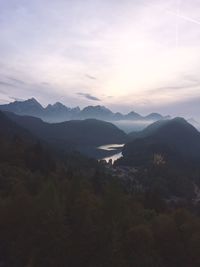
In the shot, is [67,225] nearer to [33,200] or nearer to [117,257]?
[33,200]

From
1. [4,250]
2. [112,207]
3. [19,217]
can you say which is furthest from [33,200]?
[112,207]

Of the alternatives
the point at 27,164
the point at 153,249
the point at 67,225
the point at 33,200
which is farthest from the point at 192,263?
the point at 27,164

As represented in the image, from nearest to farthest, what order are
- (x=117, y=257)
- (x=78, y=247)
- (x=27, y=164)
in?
(x=117, y=257) → (x=78, y=247) → (x=27, y=164)

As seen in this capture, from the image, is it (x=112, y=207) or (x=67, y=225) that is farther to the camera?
(x=112, y=207)

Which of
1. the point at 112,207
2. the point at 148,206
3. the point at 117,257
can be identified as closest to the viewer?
the point at 117,257

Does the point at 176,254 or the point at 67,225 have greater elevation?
the point at 67,225

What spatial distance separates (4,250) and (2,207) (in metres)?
5.44

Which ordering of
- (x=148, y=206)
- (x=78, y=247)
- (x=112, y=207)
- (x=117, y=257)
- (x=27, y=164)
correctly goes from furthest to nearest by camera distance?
1. (x=27, y=164)
2. (x=148, y=206)
3. (x=112, y=207)
4. (x=78, y=247)
5. (x=117, y=257)

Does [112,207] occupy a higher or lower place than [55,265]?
higher

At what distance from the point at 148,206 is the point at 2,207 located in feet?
192

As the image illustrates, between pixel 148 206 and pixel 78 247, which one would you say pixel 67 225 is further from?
pixel 148 206

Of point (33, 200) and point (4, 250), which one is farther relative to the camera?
point (33, 200)

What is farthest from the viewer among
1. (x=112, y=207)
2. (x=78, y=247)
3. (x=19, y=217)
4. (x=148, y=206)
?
(x=148, y=206)

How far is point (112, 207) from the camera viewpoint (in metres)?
54.0
